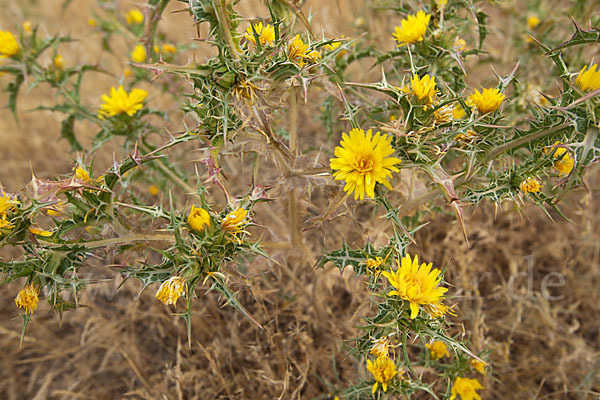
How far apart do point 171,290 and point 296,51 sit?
87cm

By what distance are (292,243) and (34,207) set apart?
100 cm

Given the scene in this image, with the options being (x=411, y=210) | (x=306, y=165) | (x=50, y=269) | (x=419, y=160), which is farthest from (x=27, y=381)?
(x=419, y=160)

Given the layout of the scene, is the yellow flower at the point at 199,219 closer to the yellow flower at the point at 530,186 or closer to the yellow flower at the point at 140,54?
the yellow flower at the point at 530,186

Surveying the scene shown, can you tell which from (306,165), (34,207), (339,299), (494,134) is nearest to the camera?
(34,207)

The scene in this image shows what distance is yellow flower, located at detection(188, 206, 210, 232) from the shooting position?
4.46 ft

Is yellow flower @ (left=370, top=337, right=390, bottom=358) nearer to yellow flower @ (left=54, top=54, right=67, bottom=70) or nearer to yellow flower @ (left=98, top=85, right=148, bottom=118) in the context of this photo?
yellow flower @ (left=98, top=85, right=148, bottom=118)

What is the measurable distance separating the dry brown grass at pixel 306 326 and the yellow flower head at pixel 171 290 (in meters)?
0.56

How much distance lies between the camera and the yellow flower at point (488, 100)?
145 centimetres

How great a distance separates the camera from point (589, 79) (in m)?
1.32

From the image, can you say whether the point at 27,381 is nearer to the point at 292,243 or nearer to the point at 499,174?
the point at 292,243

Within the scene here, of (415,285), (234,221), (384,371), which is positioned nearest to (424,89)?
(415,285)

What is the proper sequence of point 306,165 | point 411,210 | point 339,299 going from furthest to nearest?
point 339,299
point 411,210
point 306,165

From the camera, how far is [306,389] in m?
2.14

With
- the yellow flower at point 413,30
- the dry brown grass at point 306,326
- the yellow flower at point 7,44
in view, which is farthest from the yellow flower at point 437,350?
the yellow flower at point 7,44
